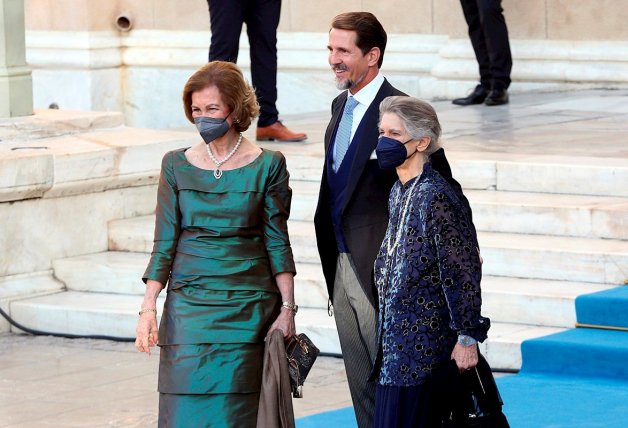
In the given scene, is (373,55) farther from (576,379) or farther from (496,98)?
(496,98)

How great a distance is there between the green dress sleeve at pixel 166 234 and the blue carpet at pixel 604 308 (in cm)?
276

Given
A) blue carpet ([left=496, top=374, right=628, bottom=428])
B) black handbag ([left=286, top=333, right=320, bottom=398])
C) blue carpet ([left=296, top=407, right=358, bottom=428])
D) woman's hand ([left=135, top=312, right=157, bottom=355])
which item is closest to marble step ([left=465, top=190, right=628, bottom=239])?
blue carpet ([left=496, top=374, right=628, bottom=428])

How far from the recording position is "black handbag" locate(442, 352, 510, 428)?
459cm

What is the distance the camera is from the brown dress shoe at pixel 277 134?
10.1 m

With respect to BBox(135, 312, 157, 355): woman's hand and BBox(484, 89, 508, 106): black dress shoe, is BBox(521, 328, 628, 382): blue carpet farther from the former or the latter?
BBox(484, 89, 508, 106): black dress shoe

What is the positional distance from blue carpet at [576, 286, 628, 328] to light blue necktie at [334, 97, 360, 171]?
225cm

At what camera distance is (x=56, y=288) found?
8836 millimetres

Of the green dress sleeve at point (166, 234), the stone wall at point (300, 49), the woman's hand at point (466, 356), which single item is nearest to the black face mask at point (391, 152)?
the woman's hand at point (466, 356)

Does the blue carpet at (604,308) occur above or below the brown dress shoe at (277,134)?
below

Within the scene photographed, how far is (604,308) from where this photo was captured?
23.3 ft

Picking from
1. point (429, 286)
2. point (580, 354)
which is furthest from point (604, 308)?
point (429, 286)

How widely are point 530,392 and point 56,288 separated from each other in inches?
129

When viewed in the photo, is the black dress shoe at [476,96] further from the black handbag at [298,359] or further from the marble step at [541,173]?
the black handbag at [298,359]

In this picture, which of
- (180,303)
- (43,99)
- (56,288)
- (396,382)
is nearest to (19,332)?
(56,288)
